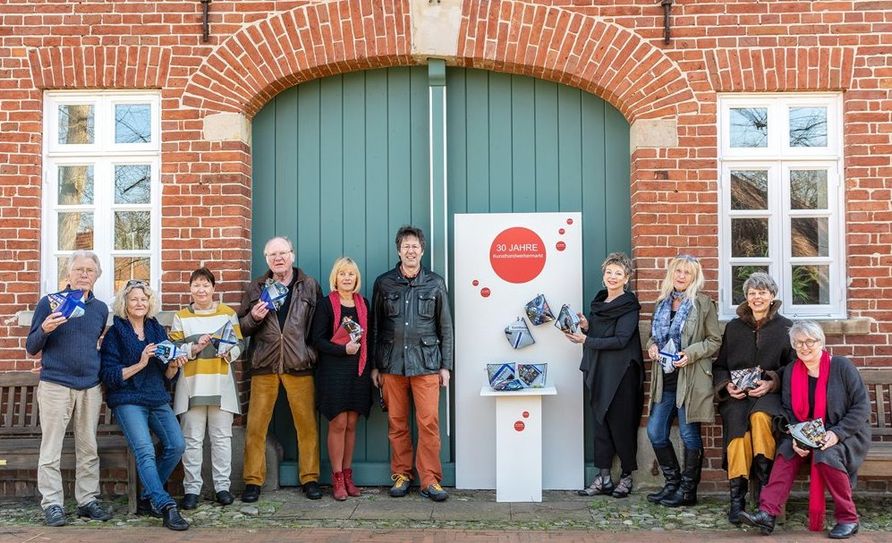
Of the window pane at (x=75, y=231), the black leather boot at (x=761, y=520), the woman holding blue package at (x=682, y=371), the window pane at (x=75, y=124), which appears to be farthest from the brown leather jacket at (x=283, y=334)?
the black leather boot at (x=761, y=520)

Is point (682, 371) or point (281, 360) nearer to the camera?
point (682, 371)

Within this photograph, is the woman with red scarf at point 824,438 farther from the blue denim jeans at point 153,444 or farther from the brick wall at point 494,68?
the blue denim jeans at point 153,444

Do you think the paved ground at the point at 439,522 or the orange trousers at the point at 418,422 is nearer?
the paved ground at the point at 439,522

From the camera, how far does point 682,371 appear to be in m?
6.05

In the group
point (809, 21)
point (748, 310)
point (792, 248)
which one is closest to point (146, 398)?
point (748, 310)

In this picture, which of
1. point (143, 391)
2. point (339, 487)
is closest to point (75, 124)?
point (143, 391)

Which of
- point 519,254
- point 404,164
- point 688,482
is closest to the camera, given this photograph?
point 688,482

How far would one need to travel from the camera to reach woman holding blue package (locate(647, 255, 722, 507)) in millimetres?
5984

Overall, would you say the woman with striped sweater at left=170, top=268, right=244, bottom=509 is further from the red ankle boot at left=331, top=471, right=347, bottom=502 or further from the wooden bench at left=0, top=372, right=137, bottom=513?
the red ankle boot at left=331, top=471, right=347, bottom=502

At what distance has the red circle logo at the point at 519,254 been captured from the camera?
669cm

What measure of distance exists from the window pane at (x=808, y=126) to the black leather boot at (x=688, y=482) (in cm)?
256

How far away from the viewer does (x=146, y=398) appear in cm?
593

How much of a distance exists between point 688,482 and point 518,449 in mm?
1227

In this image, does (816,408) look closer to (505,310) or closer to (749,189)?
(749,189)
